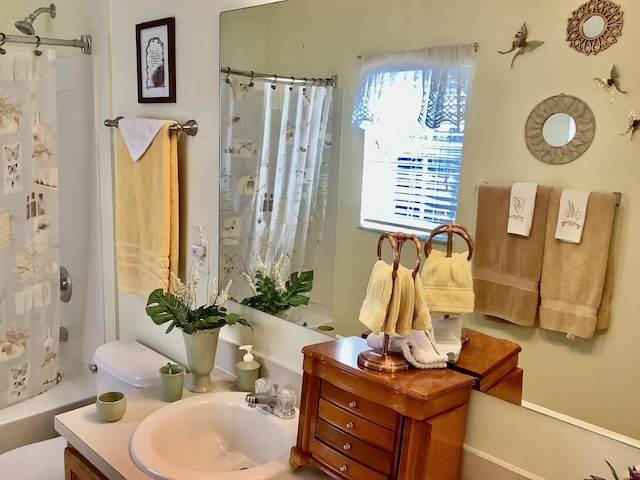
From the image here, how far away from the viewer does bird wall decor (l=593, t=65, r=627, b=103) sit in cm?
107

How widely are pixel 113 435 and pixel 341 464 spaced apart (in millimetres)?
644

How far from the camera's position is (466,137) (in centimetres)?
129

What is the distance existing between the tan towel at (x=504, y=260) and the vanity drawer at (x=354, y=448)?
1.23 ft

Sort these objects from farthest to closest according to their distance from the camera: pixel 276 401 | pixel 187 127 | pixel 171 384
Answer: pixel 187 127 < pixel 171 384 < pixel 276 401

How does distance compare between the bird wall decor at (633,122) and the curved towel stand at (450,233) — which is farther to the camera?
the curved towel stand at (450,233)

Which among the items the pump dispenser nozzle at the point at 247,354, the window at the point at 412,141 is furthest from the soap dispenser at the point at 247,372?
the window at the point at 412,141

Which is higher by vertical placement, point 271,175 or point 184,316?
point 271,175

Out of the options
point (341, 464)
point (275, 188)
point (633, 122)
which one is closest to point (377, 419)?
point (341, 464)

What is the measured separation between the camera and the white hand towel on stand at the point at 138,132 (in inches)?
79.8

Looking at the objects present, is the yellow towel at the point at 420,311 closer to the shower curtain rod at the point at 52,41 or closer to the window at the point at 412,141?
the window at the point at 412,141

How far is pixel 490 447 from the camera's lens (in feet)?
4.28

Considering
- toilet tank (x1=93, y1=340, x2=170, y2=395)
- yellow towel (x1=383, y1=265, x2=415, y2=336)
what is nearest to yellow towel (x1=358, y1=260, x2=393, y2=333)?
yellow towel (x1=383, y1=265, x2=415, y2=336)

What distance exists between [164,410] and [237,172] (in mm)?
766

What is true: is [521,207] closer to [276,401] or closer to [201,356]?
[276,401]
